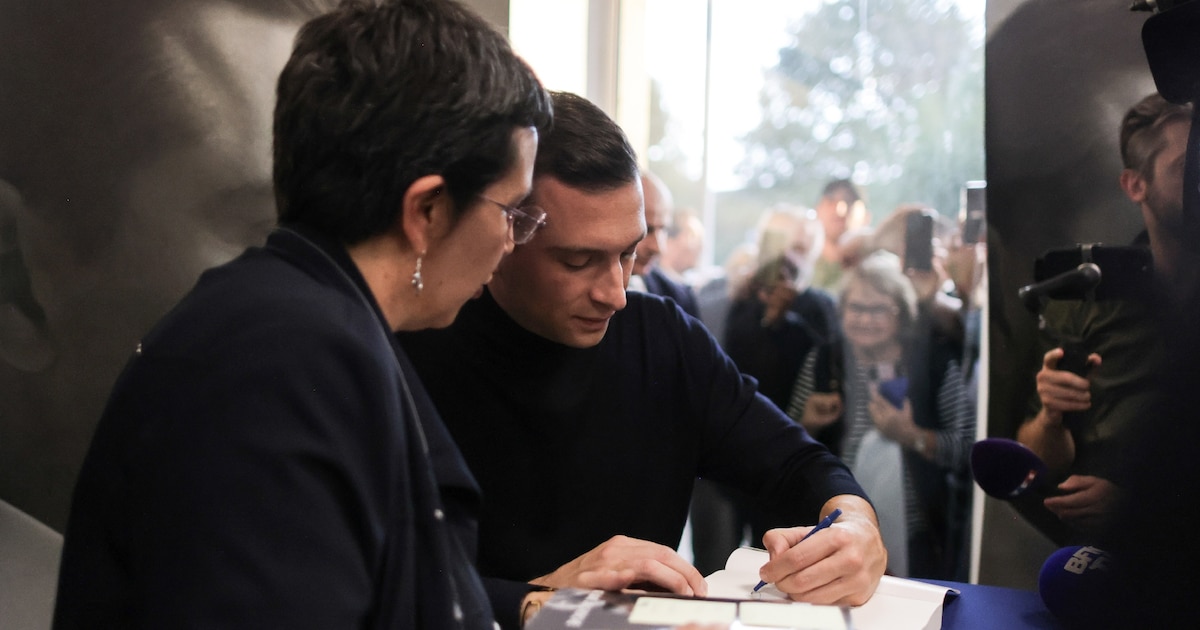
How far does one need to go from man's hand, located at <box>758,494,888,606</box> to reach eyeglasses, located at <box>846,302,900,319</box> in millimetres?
1971

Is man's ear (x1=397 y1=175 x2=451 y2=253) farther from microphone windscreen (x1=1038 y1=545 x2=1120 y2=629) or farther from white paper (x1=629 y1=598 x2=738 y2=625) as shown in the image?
microphone windscreen (x1=1038 y1=545 x2=1120 y2=629)

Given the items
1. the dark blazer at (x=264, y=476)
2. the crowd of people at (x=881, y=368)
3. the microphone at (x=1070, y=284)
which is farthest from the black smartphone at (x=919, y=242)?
the dark blazer at (x=264, y=476)

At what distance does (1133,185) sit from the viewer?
201 centimetres

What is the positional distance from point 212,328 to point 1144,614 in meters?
0.67

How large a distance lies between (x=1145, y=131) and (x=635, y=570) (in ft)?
5.20

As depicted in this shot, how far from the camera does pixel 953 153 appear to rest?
11.3 ft

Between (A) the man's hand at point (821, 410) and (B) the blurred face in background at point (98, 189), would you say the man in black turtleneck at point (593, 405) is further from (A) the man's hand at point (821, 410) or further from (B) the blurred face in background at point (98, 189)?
(A) the man's hand at point (821, 410)

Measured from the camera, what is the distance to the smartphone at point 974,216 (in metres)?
2.77

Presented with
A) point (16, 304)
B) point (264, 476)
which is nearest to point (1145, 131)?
point (264, 476)

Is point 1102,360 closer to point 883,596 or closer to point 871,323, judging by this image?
point 883,596

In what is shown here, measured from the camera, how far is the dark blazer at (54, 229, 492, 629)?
26.6 inches

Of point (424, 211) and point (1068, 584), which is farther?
point (1068, 584)

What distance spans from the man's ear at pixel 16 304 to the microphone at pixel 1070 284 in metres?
1.64

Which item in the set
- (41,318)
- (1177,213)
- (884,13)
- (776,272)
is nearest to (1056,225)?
(1177,213)
